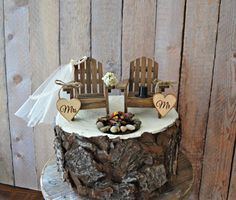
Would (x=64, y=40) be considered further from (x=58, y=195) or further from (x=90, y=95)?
(x=58, y=195)

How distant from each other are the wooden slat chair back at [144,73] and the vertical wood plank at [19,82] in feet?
2.07

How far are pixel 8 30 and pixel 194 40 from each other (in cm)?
87

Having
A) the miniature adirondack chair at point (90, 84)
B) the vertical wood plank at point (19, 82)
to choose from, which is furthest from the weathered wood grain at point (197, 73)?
the vertical wood plank at point (19, 82)

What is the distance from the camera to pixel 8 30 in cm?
150

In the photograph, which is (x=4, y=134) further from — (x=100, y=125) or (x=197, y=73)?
(x=197, y=73)

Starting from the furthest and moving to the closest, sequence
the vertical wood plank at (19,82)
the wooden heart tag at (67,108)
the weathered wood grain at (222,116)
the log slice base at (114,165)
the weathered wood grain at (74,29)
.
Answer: the vertical wood plank at (19,82)
the weathered wood grain at (74,29)
the weathered wood grain at (222,116)
the wooden heart tag at (67,108)
the log slice base at (114,165)

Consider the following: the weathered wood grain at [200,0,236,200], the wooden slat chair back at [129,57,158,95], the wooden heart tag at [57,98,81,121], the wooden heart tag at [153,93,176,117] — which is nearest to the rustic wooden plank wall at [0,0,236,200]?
the weathered wood grain at [200,0,236,200]

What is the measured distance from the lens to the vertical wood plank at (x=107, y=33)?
1.34 meters

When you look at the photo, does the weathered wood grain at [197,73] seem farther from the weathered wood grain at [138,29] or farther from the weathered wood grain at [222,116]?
the weathered wood grain at [138,29]

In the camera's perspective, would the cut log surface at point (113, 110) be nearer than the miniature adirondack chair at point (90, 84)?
Yes

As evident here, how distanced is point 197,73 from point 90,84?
487mm

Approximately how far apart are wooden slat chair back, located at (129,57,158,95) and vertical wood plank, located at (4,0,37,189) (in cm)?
63

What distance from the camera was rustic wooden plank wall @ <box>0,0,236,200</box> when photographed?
1.28 meters

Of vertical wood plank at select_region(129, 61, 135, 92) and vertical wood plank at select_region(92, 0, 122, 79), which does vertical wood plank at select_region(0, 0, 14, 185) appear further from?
vertical wood plank at select_region(129, 61, 135, 92)
